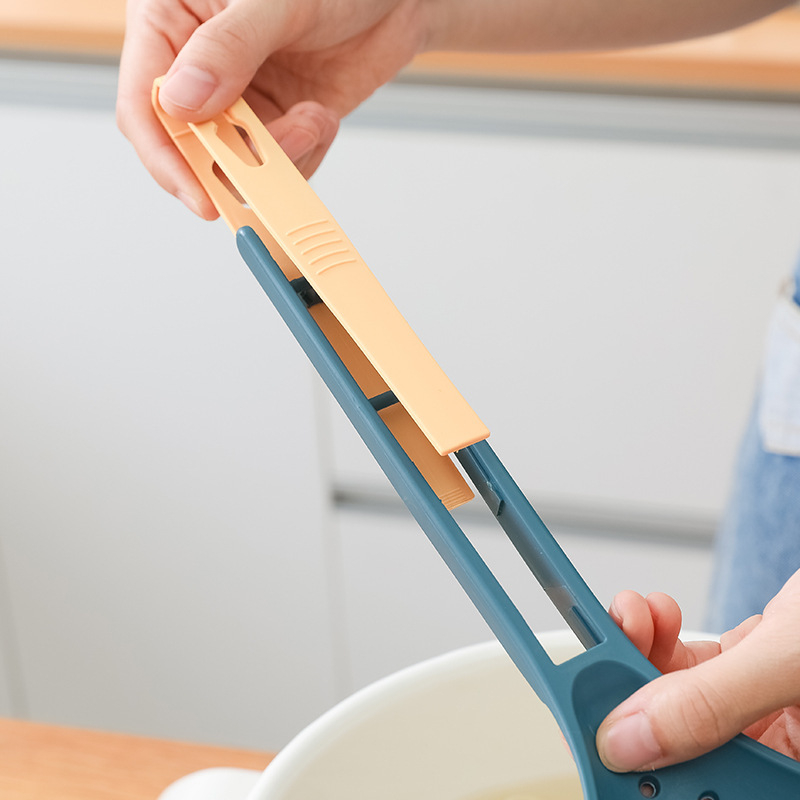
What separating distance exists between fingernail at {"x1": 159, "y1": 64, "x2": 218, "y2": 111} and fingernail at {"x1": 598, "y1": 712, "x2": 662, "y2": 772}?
0.32 metres

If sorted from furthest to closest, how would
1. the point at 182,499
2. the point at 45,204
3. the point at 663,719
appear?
the point at 182,499 → the point at 45,204 → the point at 663,719

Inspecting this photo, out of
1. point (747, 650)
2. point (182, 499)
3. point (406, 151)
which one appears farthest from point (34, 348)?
point (747, 650)

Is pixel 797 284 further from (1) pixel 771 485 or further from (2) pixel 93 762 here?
(2) pixel 93 762

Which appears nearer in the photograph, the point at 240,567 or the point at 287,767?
the point at 287,767

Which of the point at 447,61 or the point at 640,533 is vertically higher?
the point at 447,61

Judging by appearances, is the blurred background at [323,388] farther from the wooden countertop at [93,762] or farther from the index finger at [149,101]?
the wooden countertop at [93,762]

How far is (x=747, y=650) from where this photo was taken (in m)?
0.34

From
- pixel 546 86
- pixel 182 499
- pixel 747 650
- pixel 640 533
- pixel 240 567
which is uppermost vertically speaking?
pixel 546 86

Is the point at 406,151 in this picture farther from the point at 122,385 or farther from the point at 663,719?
the point at 663,719

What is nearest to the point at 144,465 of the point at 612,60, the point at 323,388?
the point at 323,388

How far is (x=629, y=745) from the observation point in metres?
0.33

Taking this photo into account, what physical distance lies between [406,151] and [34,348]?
0.51 m

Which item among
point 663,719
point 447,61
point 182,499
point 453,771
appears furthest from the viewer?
point 182,499

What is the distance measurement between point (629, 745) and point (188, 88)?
0.34 m
